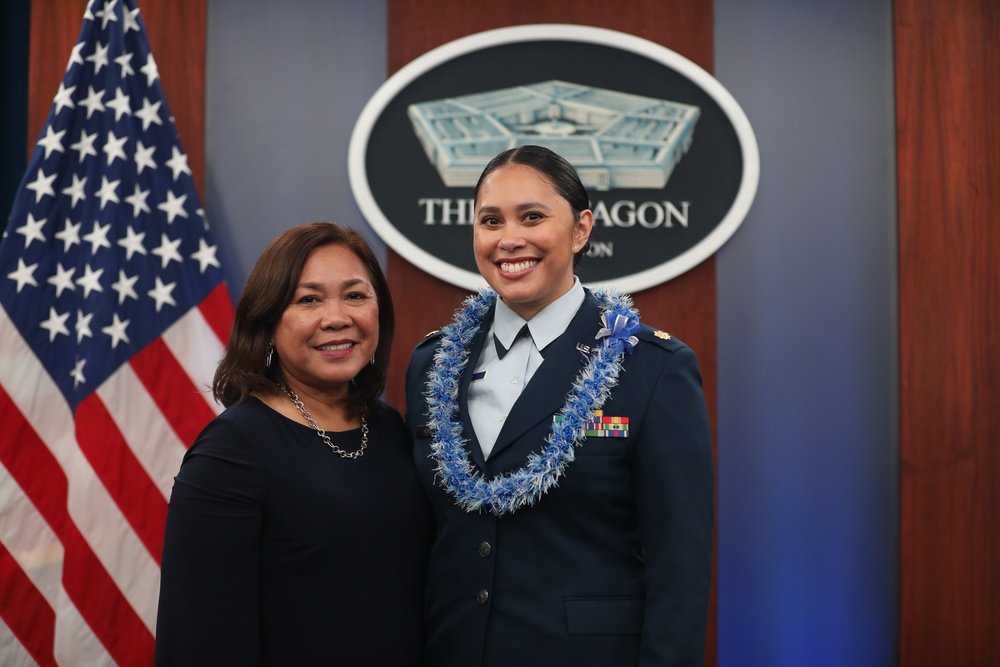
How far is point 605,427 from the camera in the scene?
61.7 inches

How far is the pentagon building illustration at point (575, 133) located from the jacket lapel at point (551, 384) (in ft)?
3.91

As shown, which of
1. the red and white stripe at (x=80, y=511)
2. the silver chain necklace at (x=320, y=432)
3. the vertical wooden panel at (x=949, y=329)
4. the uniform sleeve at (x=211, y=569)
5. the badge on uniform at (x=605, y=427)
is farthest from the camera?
the vertical wooden panel at (x=949, y=329)

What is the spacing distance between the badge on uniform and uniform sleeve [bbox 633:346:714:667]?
39mm

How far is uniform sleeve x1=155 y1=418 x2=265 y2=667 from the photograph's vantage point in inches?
57.3

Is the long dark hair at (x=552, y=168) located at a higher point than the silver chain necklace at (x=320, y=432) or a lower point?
higher

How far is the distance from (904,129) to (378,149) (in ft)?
5.62

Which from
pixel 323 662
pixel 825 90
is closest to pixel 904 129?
pixel 825 90

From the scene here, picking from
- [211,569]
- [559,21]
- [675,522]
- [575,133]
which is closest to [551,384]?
[675,522]

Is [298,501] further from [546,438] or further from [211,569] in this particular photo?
[546,438]

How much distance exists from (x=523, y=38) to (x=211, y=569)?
77.4 inches

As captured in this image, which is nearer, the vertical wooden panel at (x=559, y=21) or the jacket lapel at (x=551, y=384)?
the jacket lapel at (x=551, y=384)

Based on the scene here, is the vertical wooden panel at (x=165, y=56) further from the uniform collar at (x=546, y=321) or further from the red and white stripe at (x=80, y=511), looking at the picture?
the uniform collar at (x=546, y=321)

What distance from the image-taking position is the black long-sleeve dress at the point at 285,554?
1.46 m

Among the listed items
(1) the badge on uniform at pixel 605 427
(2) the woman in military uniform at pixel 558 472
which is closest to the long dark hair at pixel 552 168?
(2) the woman in military uniform at pixel 558 472
